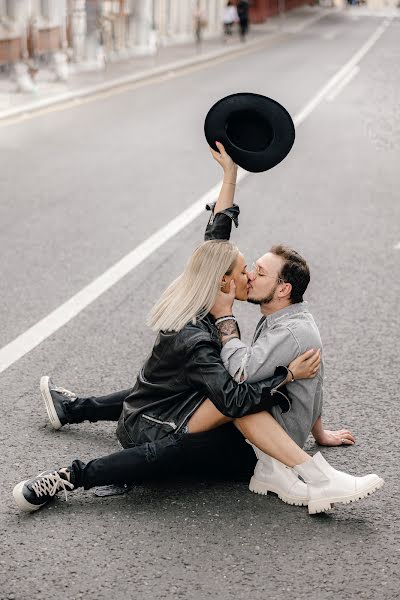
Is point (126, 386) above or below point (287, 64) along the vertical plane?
above

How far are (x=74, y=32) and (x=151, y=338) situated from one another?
28.1 metres

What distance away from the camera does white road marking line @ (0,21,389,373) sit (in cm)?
692

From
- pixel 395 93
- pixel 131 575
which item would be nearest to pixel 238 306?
pixel 131 575

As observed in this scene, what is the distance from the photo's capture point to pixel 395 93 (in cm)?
2536

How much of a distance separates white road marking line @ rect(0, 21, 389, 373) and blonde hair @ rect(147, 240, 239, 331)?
195cm

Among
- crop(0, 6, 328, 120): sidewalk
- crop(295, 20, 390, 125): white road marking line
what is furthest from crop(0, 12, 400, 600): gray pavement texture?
crop(0, 6, 328, 120): sidewalk

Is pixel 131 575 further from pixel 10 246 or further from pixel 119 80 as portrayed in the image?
pixel 119 80

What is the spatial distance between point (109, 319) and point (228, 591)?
152 inches

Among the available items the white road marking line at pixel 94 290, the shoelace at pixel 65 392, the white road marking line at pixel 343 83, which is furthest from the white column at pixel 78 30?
the shoelace at pixel 65 392

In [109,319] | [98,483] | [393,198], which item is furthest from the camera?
[393,198]

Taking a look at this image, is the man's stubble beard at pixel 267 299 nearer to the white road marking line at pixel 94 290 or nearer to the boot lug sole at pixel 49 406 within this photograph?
the boot lug sole at pixel 49 406

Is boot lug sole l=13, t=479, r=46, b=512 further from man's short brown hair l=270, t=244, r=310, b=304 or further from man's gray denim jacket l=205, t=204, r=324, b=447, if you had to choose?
man's short brown hair l=270, t=244, r=310, b=304

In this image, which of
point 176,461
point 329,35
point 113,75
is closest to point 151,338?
point 176,461

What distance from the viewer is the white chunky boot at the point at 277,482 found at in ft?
15.5
